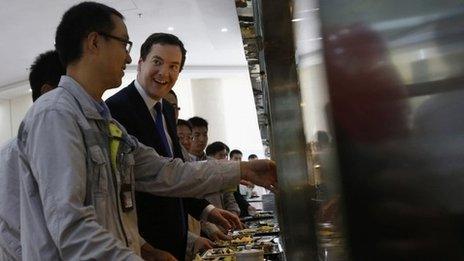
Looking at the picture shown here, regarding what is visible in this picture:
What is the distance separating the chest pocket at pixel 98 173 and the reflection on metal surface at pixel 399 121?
960 millimetres

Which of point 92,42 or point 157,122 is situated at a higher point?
point 92,42

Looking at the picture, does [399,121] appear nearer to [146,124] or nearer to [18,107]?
[146,124]

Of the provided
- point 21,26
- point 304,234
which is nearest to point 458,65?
point 304,234

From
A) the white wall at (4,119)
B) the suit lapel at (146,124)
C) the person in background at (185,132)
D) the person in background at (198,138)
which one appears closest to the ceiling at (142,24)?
the white wall at (4,119)

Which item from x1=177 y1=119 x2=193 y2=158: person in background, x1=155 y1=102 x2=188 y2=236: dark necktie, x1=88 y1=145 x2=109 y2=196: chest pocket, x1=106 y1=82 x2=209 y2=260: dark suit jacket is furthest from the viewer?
x1=177 y1=119 x2=193 y2=158: person in background

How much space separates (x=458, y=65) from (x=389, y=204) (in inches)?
4.8

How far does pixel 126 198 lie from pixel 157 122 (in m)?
0.86

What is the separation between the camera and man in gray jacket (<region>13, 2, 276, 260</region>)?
1067 millimetres

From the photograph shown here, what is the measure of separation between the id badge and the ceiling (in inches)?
228

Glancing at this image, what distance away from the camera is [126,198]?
53.5 inches

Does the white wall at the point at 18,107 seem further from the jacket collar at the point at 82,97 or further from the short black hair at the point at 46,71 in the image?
the jacket collar at the point at 82,97

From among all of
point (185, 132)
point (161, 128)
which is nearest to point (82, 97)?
point (161, 128)

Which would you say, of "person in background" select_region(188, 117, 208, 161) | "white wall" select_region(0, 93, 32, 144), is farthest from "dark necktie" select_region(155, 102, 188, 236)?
"white wall" select_region(0, 93, 32, 144)

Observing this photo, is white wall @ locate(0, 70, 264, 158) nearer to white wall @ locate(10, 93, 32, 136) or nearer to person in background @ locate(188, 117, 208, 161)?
white wall @ locate(10, 93, 32, 136)
